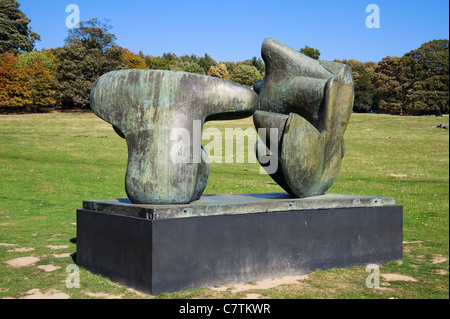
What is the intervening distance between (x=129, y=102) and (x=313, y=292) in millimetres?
3507

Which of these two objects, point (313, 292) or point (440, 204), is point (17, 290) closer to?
point (313, 292)

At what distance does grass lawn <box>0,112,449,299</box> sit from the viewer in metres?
6.14

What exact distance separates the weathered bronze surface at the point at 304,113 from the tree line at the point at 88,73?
3979cm

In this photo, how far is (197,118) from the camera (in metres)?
6.68

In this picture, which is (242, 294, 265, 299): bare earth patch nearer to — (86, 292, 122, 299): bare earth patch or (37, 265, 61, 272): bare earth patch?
(86, 292, 122, 299): bare earth patch

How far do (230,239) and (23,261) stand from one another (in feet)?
11.8

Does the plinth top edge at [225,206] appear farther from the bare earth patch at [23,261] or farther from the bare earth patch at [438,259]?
the bare earth patch at [23,261]

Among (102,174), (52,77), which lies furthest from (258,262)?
(52,77)

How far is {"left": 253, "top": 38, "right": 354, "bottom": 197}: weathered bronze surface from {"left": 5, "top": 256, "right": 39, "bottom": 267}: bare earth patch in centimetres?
413

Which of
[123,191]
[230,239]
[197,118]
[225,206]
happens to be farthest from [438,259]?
[123,191]

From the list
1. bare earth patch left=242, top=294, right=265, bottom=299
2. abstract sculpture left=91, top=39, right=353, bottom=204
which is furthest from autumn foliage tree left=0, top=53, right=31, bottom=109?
bare earth patch left=242, top=294, right=265, bottom=299

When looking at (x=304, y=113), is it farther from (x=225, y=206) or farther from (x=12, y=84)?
(x=12, y=84)
